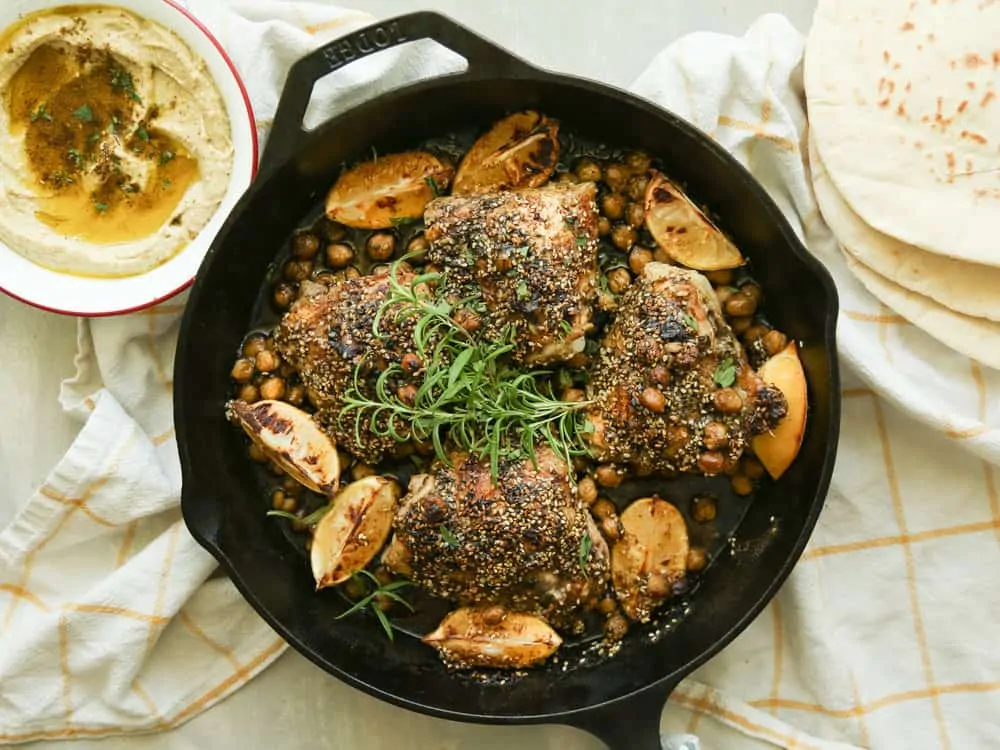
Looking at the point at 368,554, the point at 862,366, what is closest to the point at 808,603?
the point at 862,366

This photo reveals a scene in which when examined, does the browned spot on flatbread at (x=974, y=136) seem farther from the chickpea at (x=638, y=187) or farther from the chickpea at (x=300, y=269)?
the chickpea at (x=300, y=269)

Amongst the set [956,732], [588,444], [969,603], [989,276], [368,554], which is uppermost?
[989,276]

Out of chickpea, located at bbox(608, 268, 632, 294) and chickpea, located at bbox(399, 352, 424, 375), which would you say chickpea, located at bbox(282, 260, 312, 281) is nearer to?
chickpea, located at bbox(399, 352, 424, 375)

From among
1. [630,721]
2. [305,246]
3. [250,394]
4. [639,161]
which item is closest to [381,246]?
[305,246]

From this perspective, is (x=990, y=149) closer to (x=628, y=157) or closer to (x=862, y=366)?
(x=862, y=366)

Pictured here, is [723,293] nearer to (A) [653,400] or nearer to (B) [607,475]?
(A) [653,400]

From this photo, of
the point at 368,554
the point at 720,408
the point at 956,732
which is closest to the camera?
the point at 720,408
